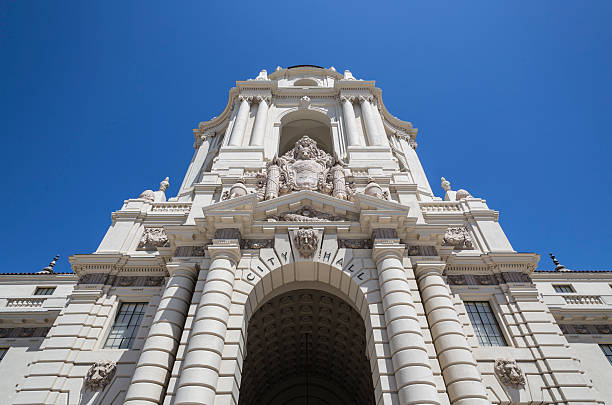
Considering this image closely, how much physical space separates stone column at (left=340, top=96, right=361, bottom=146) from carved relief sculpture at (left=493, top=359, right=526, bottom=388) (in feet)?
57.1

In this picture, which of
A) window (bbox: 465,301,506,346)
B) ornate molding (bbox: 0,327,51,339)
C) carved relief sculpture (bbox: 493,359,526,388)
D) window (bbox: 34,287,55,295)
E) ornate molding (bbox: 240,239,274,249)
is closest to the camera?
carved relief sculpture (bbox: 493,359,526,388)

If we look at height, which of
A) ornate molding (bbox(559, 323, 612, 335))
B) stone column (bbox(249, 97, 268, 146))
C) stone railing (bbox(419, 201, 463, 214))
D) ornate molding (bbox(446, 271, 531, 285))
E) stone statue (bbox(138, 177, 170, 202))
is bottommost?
ornate molding (bbox(559, 323, 612, 335))

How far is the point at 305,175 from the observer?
22047 mm

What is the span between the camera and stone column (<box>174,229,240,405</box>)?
12.3 meters

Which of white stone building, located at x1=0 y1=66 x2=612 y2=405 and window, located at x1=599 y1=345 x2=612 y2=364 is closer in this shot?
white stone building, located at x1=0 y1=66 x2=612 y2=405

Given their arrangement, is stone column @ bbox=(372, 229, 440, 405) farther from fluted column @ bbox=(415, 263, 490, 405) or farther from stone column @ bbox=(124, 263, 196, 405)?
stone column @ bbox=(124, 263, 196, 405)

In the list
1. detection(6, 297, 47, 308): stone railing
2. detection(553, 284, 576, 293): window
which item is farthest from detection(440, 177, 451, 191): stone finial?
detection(6, 297, 47, 308): stone railing

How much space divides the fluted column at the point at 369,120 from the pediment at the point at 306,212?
11189 mm

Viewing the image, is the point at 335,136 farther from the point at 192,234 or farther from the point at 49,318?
the point at 49,318

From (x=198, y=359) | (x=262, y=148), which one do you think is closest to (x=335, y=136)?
(x=262, y=148)

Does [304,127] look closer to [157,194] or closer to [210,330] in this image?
[157,194]

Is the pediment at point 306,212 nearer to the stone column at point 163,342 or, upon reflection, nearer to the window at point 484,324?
the stone column at point 163,342

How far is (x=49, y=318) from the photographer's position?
2281 cm

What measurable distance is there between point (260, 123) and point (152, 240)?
13.9m
